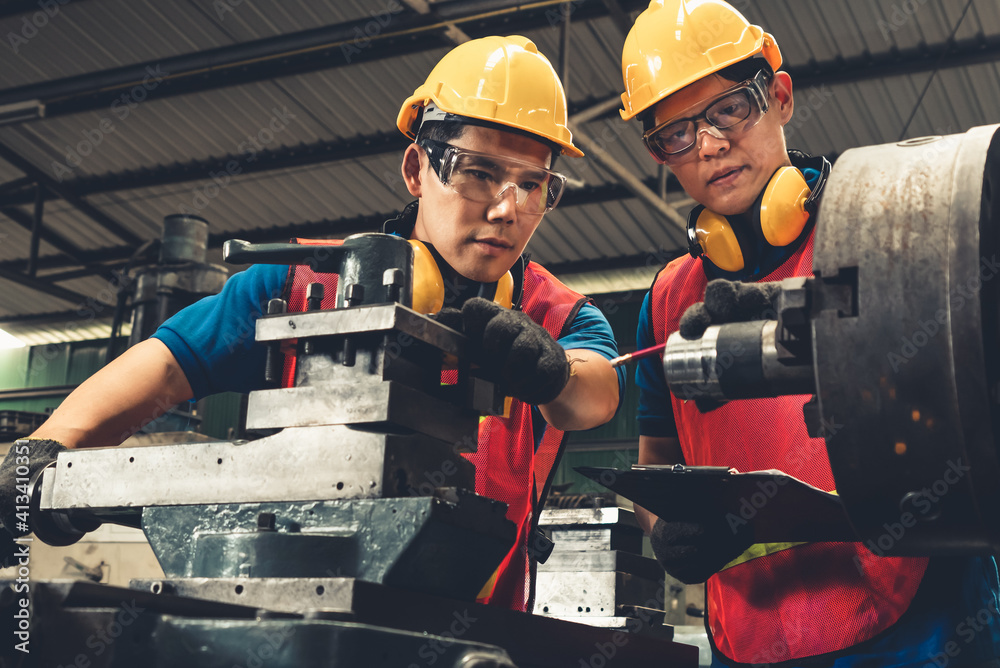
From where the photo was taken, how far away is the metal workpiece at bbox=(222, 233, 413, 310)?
1220 mm

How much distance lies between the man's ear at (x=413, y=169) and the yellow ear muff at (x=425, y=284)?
52 cm

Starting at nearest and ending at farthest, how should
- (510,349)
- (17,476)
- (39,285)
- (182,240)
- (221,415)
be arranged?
(510,349) → (17,476) → (182,240) → (39,285) → (221,415)

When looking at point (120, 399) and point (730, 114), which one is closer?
point (120, 399)

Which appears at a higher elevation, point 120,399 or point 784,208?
point 784,208

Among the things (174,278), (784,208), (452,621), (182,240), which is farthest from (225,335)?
(182,240)

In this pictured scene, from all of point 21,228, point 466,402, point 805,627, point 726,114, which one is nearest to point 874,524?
point 466,402

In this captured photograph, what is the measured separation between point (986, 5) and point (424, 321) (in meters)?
6.59

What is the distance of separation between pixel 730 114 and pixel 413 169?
701 mm

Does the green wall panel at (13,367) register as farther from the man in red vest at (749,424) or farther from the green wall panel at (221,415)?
the man in red vest at (749,424)

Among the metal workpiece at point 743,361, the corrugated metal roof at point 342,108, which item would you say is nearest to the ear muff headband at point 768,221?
the metal workpiece at point 743,361

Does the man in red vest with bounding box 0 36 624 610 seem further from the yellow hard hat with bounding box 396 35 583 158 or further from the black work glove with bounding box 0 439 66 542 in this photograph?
the black work glove with bounding box 0 439 66 542

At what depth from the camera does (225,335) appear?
184cm

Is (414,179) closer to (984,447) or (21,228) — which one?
(984,447)

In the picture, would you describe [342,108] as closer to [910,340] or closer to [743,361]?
[743,361]
